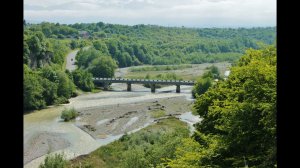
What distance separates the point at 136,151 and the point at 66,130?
74.2 ft

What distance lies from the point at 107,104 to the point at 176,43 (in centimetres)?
11094

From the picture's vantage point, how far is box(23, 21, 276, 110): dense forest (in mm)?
71188

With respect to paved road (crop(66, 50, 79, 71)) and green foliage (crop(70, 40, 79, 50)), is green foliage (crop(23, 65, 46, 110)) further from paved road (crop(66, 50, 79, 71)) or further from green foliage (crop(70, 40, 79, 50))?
green foliage (crop(70, 40, 79, 50))

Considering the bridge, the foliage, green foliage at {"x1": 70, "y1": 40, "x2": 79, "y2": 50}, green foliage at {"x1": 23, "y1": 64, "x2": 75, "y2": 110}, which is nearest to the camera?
the foliage

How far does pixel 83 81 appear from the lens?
84.7m

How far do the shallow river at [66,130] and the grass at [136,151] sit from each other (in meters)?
2.05

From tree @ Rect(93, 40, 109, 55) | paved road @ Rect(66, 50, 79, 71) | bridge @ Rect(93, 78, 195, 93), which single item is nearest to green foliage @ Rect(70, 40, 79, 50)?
paved road @ Rect(66, 50, 79, 71)

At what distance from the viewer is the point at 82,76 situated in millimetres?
85375

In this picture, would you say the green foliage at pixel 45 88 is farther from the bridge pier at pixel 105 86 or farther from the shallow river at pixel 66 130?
the bridge pier at pixel 105 86

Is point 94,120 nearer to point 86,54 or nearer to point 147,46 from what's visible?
→ point 86,54

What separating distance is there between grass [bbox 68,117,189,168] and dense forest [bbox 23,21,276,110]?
9678mm
